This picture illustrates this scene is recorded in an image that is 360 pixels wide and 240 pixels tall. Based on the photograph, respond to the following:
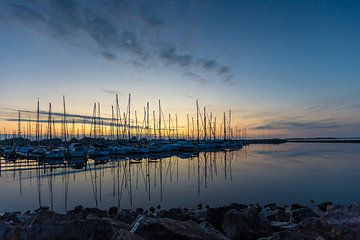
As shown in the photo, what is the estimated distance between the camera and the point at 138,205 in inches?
741

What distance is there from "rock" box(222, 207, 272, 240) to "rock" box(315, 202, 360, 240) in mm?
2693

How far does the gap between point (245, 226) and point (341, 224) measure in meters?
3.28

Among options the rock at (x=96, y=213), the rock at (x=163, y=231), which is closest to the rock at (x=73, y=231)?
the rock at (x=163, y=231)

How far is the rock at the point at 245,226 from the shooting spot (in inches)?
343

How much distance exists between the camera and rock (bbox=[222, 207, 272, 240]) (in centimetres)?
871

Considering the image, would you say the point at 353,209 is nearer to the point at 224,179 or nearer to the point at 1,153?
the point at 224,179

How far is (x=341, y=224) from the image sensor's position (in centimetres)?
605

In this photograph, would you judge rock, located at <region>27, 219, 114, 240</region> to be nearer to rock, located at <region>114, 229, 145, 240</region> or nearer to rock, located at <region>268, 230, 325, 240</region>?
rock, located at <region>114, 229, 145, 240</region>

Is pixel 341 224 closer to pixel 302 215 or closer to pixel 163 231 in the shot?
pixel 163 231

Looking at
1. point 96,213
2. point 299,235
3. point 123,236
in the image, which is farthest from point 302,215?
point 123,236

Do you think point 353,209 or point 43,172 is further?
point 43,172

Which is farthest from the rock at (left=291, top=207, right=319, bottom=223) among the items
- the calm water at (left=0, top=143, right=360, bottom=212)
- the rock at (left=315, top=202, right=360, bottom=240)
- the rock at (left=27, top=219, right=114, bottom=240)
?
the rock at (left=27, top=219, right=114, bottom=240)

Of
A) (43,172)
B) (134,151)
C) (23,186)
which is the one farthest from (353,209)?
(134,151)

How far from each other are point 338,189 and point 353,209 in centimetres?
1950
